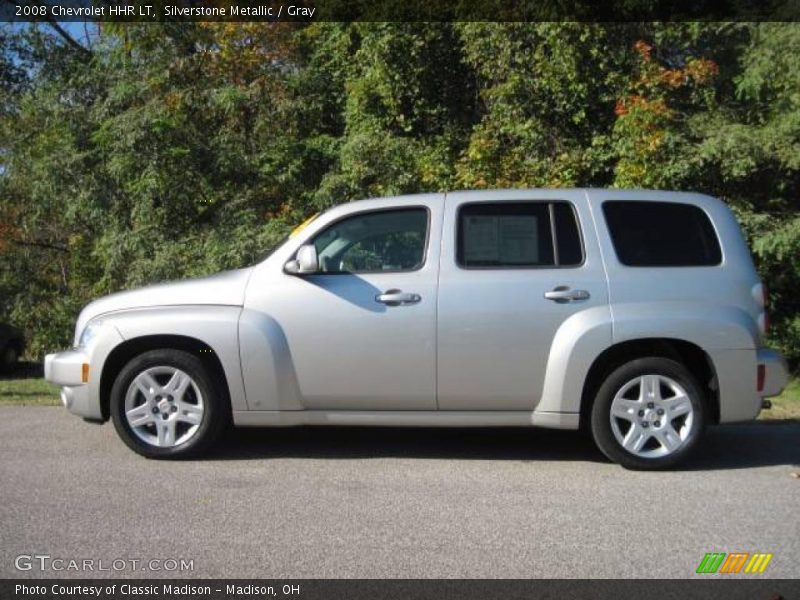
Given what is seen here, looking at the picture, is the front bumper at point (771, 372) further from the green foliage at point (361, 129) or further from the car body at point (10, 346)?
the car body at point (10, 346)

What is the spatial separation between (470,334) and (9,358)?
8273 mm

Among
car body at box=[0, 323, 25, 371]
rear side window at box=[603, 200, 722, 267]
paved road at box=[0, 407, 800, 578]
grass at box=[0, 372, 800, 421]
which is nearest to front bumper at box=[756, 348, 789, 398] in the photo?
paved road at box=[0, 407, 800, 578]

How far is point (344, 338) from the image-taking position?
19.9ft

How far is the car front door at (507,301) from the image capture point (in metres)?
5.99

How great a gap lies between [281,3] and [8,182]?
4849 mm

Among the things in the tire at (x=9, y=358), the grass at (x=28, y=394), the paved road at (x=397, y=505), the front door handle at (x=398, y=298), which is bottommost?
the paved road at (x=397, y=505)

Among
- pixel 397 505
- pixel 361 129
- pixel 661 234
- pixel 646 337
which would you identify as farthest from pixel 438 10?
pixel 397 505

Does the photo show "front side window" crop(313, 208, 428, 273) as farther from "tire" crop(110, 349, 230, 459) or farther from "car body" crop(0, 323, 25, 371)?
"car body" crop(0, 323, 25, 371)

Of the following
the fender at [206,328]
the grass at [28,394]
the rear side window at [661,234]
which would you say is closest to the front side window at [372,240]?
the fender at [206,328]

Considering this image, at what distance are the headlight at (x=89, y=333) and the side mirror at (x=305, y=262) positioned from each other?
1429 mm

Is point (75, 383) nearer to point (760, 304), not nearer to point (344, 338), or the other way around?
point (344, 338)

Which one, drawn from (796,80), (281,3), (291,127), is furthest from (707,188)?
(281,3)

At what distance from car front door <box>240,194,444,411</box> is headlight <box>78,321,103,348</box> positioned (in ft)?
3.55

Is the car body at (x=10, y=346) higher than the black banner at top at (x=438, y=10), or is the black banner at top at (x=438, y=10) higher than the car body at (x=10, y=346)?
the black banner at top at (x=438, y=10)
